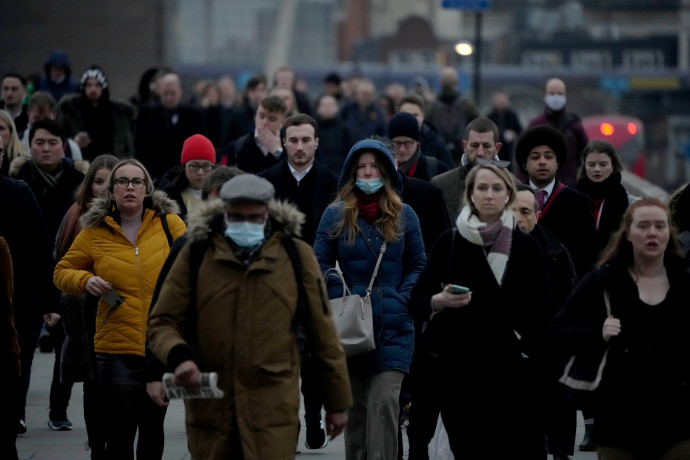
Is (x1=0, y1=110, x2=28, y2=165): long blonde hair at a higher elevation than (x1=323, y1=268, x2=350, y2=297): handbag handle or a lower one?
higher

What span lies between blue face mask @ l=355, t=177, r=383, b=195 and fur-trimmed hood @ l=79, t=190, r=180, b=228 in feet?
3.42

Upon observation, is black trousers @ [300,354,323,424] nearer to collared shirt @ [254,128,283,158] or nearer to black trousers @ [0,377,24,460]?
black trousers @ [0,377,24,460]

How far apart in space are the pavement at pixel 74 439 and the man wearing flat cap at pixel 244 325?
115 inches

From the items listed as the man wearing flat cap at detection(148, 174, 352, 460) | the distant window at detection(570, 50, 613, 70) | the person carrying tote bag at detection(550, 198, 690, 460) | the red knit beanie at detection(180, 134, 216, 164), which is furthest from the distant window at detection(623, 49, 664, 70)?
the man wearing flat cap at detection(148, 174, 352, 460)

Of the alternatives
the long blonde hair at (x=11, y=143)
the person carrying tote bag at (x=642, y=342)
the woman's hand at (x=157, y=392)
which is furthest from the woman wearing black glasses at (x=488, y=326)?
the long blonde hair at (x=11, y=143)

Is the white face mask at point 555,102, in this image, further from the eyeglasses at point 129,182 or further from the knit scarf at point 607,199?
the eyeglasses at point 129,182

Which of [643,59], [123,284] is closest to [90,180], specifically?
[123,284]

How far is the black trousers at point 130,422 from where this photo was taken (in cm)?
759

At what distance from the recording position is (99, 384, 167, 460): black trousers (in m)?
7.59

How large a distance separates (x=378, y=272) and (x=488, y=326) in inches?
46.4

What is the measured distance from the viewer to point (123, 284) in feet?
25.4

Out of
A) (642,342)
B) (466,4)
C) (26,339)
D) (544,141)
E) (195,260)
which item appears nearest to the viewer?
(195,260)

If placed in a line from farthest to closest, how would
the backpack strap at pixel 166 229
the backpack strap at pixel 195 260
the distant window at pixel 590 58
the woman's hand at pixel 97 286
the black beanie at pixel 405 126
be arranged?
the distant window at pixel 590 58
the black beanie at pixel 405 126
the backpack strap at pixel 166 229
the woman's hand at pixel 97 286
the backpack strap at pixel 195 260

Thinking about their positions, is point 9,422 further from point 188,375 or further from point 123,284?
point 188,375
